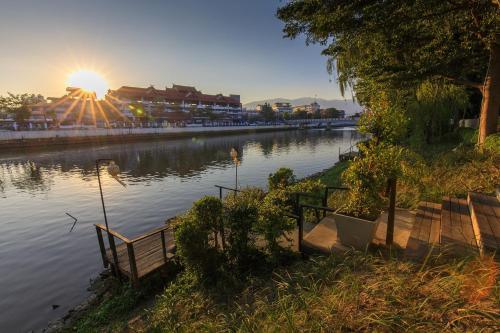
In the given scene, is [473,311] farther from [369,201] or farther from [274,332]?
[369,201]

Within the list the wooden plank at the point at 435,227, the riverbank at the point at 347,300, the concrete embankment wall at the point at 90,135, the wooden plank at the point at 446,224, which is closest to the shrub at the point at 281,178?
the riverbank at the point at 347,300

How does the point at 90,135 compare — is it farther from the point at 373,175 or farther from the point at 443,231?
the point at 443,231

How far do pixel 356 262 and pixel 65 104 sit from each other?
312 feet

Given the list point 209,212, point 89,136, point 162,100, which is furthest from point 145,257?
point 162,100

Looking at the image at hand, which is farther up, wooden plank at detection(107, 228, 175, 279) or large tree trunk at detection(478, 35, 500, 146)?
large tree trunk at detection(478, 35, 500, 146)

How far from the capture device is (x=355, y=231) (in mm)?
4828

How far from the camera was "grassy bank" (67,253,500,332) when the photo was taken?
2.44 m

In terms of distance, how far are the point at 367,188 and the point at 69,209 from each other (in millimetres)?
18173

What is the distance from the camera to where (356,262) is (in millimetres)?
4211

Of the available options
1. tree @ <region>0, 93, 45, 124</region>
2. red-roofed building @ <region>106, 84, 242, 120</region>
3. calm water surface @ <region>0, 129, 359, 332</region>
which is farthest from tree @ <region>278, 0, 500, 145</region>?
red-roofed building @ <region>106, 84, 242, 120</region>

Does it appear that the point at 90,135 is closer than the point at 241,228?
No

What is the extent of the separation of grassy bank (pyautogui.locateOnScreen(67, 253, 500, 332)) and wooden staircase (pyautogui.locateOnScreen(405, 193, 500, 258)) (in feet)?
1.63

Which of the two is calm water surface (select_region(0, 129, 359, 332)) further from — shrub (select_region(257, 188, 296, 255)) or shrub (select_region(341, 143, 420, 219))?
shrub (select_region(341, 143, 420, 219))

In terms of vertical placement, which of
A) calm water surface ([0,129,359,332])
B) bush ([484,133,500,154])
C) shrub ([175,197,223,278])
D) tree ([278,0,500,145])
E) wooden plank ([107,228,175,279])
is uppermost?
tree ([278,0,500,145])
